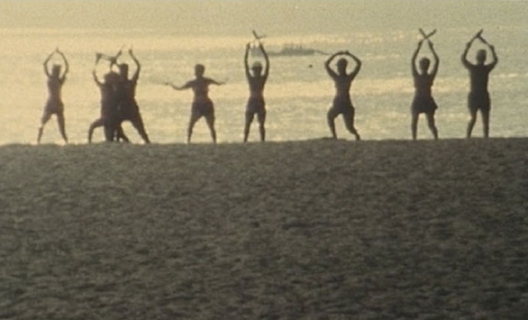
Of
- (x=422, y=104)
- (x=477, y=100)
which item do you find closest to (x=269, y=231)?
(x=422, y=104)

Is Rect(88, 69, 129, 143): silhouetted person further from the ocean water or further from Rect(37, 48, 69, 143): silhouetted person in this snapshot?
the ocean water

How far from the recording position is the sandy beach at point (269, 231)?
11.6 meters

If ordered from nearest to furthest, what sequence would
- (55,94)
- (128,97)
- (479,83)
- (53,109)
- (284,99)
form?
(479,83) < (128,97) < (55,94) < (53,109) < (284,99)

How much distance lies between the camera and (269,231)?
1448 cm

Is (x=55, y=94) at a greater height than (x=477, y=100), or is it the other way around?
(x=55, y=94)

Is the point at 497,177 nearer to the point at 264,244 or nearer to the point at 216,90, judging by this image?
the point at 264,244

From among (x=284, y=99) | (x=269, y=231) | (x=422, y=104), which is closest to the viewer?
(x=269, y=231)

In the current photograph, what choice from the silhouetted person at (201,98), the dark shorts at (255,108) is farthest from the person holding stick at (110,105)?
the dark shorts at (255,108)

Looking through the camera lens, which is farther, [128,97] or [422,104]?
[128,97]

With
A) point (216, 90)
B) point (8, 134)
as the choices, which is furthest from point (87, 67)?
point (8, 134)

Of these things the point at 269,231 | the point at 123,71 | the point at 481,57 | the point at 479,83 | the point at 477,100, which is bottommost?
the point at 269,231

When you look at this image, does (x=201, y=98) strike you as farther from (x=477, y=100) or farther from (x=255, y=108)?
(x=477, y=100)

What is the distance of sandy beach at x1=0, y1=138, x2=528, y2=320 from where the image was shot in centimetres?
1165

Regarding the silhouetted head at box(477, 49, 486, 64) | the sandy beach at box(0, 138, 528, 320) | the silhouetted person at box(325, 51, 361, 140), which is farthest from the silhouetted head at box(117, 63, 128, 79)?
the silhouetted head at box(477, 49, 486, 64)
